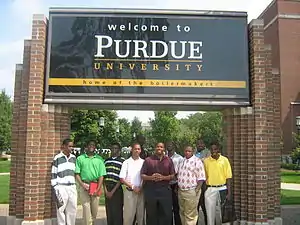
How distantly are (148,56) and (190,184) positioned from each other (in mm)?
2712

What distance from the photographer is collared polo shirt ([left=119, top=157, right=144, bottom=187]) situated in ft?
23.1

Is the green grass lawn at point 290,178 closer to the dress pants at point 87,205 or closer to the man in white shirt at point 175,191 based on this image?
the man in white shirt at point 175,191

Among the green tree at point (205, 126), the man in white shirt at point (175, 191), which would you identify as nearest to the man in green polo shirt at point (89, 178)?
the man in white shirt at point (175, 191)

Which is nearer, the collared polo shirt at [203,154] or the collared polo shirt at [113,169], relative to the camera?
the collared polo shirt at [113,169]

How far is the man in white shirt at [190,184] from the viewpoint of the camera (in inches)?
277

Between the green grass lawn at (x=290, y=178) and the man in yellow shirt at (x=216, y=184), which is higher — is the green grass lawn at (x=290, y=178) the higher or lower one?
the lower one

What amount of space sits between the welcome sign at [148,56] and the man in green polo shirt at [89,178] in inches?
49.2

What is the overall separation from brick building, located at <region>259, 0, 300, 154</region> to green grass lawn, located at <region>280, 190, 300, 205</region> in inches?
811

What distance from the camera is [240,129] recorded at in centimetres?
779

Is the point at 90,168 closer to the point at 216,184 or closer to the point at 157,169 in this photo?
the point at 157,169

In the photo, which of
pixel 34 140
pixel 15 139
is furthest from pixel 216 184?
pixel 15 139

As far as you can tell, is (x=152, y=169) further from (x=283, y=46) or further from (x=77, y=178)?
(x=283, y=46)

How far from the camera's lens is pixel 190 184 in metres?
7.04

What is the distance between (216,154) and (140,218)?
1.92m
